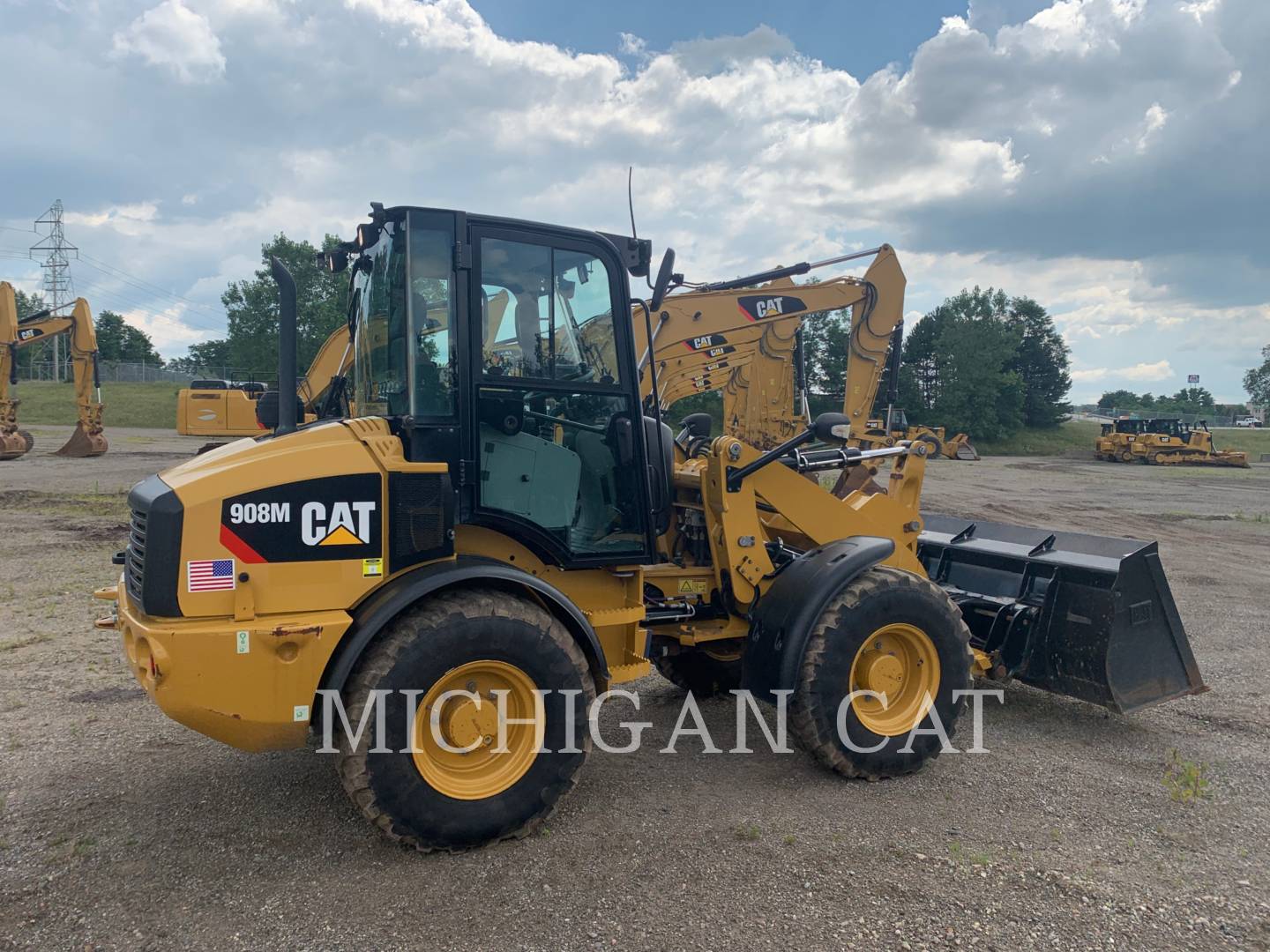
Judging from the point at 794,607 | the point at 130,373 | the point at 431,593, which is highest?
the point at 130,373

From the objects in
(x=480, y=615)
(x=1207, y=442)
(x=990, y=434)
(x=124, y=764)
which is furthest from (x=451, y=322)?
(x=990, y=434)

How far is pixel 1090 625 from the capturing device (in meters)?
4.82

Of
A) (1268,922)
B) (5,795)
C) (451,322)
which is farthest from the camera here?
(5,795)

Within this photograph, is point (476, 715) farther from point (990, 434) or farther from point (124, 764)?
point (990, 434)

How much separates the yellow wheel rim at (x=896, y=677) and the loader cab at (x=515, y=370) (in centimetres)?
130

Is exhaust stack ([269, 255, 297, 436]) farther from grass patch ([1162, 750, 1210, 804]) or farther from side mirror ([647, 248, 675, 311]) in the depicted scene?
grass patch ([1162, 750, 1210, 804])

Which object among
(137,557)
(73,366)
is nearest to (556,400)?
(137,557)

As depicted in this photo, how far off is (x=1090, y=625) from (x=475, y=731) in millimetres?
3448

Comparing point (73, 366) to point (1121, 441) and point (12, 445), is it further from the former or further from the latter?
point (1121, 441)

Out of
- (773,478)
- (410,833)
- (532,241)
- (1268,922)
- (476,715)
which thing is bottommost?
(1268,922)

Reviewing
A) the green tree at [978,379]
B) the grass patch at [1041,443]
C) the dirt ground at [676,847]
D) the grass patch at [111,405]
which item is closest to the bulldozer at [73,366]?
the grass patch at [111,405]

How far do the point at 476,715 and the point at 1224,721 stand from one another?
4.45 m

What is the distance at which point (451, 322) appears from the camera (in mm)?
3625

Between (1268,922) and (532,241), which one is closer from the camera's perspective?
(1268,922)
